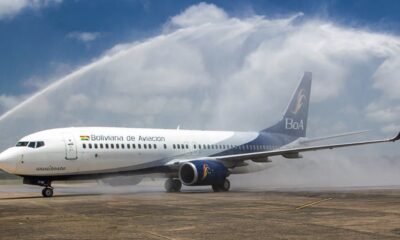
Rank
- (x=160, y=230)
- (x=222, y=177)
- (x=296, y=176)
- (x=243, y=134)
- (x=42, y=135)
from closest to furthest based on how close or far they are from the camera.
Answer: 1. (x=160, y=230)
2. (x=42, y=135)
3. (x=222, y=177)
4. (x=243, y=134)
5. (x=296, y=176)

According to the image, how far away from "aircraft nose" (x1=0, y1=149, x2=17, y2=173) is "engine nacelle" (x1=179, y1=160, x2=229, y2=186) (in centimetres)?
902

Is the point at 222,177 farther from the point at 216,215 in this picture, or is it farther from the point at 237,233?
the point at 237,233

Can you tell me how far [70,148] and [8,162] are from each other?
304 cm

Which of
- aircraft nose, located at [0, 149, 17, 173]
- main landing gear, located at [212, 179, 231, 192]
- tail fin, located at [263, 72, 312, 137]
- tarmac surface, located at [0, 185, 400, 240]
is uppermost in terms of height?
tail fin, located at [263, 72, 312, 137]

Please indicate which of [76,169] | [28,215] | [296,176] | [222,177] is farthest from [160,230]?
[296,176]

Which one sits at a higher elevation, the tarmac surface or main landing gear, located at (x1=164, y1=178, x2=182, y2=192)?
main landing gear, located at (x1=164, y1=178, x2=182, y2=192)

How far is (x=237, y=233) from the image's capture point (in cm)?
1073

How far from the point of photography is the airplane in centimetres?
2561

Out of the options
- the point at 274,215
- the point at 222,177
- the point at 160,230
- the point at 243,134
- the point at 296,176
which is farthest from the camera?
the point at 296,176

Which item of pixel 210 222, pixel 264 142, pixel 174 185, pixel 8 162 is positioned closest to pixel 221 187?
pixel 174 185

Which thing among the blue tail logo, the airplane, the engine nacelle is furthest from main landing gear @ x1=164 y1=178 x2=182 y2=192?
the blue tail logo

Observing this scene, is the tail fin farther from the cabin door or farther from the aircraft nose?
the aircraft nose

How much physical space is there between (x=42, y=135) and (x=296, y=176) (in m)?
24.2

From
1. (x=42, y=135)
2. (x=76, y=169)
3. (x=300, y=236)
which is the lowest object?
(x=300, y=236)
